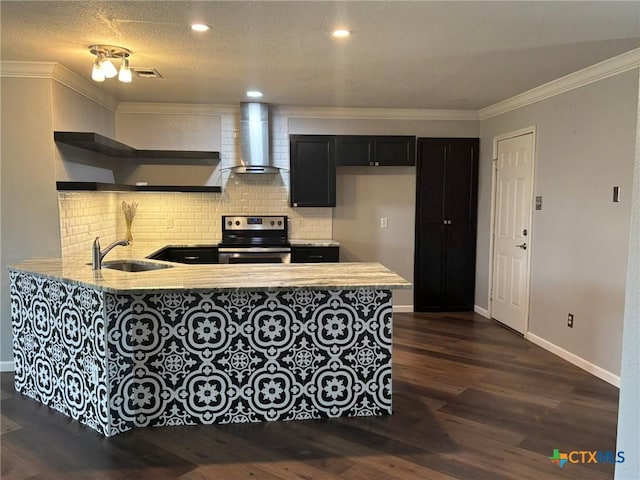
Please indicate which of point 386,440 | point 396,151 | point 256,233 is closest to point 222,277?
point 386,440

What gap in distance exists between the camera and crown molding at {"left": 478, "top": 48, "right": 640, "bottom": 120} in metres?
3.39

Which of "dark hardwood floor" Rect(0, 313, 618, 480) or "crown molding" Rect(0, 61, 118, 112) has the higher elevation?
"crown molding" Rect(0, 61, 118, 112)

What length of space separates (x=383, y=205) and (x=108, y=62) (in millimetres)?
3449

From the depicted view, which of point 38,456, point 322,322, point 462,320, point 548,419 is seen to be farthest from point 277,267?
A: point 462,320

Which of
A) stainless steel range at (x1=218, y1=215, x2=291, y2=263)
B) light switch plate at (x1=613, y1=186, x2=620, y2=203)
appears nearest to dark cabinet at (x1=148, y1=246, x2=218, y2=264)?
stainless steel range at (x1=218, y1=215, x2=291, y2=263)

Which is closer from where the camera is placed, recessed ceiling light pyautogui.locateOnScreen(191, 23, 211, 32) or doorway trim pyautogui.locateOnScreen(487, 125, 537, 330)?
recessed ceiling light pyautogui.locateOnScreen(191, 23, 211, 32)

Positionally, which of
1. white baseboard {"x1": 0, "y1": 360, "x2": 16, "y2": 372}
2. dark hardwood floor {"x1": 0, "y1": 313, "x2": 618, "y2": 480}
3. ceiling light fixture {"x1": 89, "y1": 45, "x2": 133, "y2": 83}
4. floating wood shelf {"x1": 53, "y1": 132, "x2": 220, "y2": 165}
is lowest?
dark hardwood floor {"x1": 0, "y1": 313, "x2": 618, "y2": 480}

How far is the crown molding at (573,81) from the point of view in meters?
3.39

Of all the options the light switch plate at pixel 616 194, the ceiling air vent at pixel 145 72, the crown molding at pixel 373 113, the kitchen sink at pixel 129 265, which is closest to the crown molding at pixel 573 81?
the crown molding at pixel 373 113

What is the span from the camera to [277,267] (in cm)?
339

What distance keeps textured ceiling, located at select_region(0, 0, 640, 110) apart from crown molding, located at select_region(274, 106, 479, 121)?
0.89m

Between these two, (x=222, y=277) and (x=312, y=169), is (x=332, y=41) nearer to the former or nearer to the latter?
(x=222, y=277)

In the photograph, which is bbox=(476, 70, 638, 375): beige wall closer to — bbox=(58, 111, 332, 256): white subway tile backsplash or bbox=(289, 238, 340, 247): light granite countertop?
bbox=(289, 238, 340, 247): light granite countertop

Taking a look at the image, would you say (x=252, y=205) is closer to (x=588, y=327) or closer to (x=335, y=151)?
(x=335, y=151)
